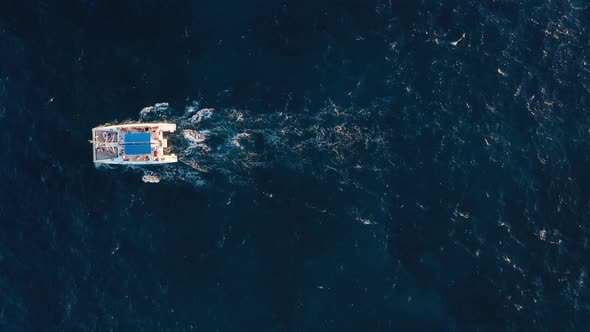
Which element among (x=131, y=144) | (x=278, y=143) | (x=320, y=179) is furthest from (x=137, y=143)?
(x=320, y=179)

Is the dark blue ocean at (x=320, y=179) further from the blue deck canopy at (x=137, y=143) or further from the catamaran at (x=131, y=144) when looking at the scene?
the blue deck canopy at (x=137, y=143)

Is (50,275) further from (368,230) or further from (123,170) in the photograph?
(368,230)

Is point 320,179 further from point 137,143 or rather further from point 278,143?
point 137,143

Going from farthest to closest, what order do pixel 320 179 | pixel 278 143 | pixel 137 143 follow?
pixel 137 143 → pixel 278 143 → pixel 320 179

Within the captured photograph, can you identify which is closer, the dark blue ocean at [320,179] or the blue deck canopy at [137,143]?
the dark blue ocean at [320,179]

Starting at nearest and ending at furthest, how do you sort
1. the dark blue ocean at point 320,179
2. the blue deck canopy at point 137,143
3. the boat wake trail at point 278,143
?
the dark blue ocean at point 320,179 < the boat wake trail at point 278,143 < the blue deck canopy at point 137,143

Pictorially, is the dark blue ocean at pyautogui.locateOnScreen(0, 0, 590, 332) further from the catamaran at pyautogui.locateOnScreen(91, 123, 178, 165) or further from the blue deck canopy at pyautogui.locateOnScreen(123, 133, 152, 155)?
the blue deck canopy at pyautogui.locateOnScreen(123, 133, 152, 155)

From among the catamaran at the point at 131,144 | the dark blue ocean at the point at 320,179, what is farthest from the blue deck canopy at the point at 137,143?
the dark blue ocean at the point at 320,179

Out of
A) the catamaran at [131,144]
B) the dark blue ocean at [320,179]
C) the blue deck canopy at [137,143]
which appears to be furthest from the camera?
the blue deck canopy at [137,143]
